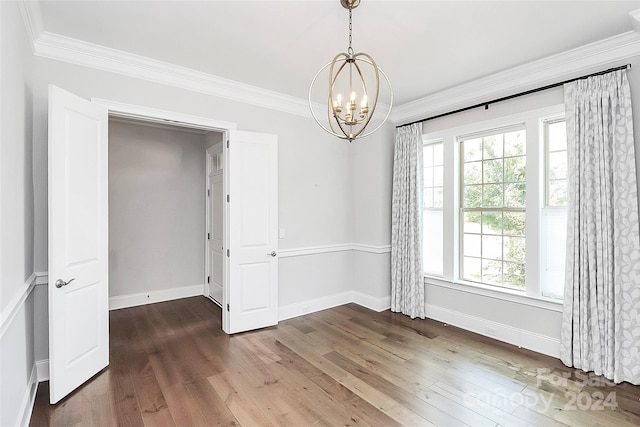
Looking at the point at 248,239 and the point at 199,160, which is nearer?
the point at 248,239

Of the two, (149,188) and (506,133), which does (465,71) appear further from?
(149,188)

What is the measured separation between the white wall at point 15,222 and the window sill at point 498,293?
4011 mm

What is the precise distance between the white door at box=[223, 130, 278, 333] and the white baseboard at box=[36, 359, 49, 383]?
5.25 feet

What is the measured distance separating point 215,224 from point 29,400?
306 cm

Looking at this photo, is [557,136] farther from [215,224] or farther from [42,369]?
[42,369]

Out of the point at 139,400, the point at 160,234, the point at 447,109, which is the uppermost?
the point at 447,109

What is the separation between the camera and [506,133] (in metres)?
3.53

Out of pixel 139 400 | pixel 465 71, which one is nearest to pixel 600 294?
pixel 465 71

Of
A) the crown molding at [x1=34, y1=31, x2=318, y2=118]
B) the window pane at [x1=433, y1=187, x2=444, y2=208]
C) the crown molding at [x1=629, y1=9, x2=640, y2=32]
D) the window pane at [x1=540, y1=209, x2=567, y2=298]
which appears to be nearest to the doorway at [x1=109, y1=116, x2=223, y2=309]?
the crown molding at [x1=34, y1=31, x2=318, y2=118]

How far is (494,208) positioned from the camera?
364 cm

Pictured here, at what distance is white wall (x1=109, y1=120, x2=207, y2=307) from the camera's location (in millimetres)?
4691

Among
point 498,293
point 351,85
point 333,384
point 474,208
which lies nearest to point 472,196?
point 474,208

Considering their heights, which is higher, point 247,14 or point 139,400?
point 247,14

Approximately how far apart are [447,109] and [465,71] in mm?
678
